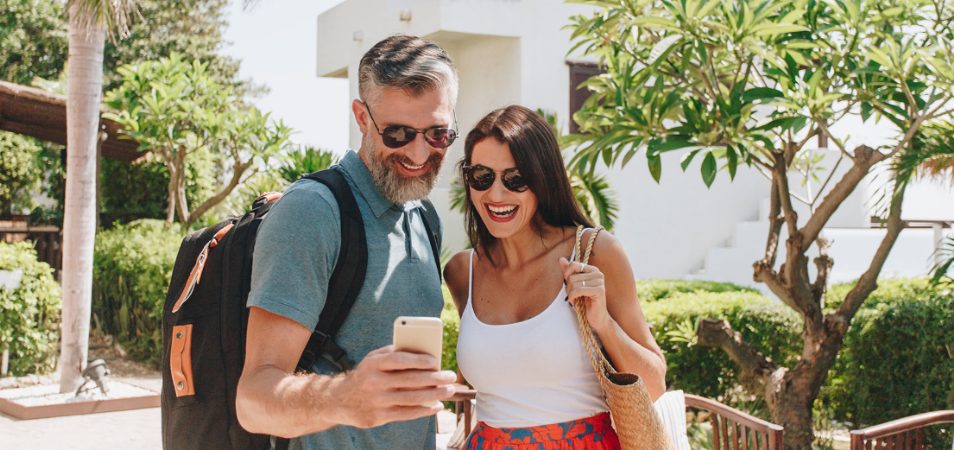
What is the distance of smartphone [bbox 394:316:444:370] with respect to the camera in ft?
4.84

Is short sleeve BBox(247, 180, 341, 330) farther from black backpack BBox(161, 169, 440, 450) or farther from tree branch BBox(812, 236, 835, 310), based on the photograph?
tree branch BBox(812, 236, 835, 310)

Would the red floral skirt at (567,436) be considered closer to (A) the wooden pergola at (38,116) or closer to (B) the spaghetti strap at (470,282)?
(B) the spaghetti strap at (470,282)

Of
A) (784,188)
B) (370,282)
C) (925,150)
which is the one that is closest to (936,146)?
(925,150)

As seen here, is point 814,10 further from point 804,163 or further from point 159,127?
point 159,127

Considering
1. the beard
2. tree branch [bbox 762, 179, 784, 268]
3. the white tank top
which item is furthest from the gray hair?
tree branch [bbox 762, 179, 784, 268]

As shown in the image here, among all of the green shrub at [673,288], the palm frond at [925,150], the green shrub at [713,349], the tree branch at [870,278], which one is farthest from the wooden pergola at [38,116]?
the palm frond at [925,150]

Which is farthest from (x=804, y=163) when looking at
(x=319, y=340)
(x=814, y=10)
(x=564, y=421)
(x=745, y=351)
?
(x=319, y=340)

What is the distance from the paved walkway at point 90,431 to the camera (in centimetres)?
723

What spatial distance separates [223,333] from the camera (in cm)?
204

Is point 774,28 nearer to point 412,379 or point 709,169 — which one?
point 709,169

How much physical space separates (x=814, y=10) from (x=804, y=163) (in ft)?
9.52

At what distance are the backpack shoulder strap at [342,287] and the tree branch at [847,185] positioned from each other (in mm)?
3469

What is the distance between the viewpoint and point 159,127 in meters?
12.6

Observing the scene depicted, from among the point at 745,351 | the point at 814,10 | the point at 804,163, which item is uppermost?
the point at 814,10
